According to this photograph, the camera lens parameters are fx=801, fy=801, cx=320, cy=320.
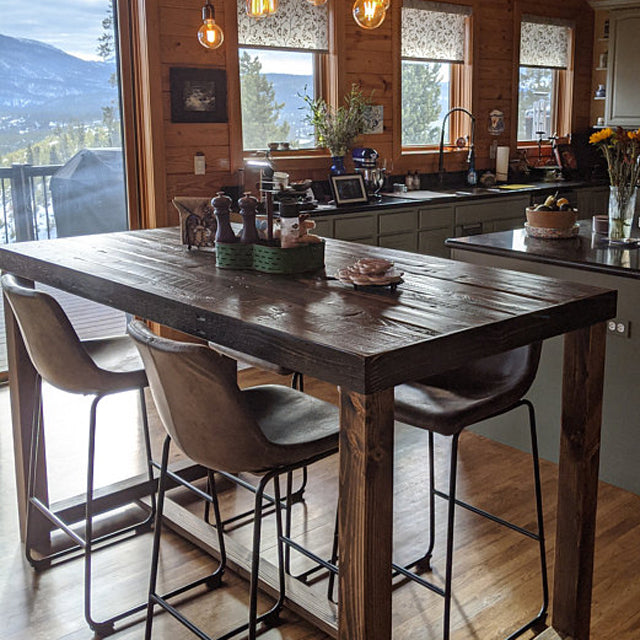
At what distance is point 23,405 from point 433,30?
15.0ft

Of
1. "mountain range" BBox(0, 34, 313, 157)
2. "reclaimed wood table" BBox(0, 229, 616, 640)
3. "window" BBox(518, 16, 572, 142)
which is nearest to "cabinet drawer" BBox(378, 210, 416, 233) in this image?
"mountain range" BBox(0, 34, 313, 157)

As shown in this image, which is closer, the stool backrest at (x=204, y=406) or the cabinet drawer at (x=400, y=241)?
the stool backrest at (x=204, y=406)

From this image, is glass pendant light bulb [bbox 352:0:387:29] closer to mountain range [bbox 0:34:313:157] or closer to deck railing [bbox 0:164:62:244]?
mountain range [bbox 0:34:313:157]

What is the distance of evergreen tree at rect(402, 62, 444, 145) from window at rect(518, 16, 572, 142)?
1.02m

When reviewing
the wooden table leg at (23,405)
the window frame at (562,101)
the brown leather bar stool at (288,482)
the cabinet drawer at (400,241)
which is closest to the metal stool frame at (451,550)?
the brown leather bar stool at (288,482)

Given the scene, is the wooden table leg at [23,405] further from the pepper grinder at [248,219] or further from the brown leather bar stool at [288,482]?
the pepper grinder at [248,219]

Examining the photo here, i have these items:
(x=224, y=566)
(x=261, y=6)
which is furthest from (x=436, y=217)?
(x=224, y=566)

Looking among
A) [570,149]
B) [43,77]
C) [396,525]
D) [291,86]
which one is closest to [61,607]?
[396,525]

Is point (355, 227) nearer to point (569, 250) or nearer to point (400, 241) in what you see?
point (400, 241)

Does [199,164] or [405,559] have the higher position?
[199,164]

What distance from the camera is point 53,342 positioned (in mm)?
2332

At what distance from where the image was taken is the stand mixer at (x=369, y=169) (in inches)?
212

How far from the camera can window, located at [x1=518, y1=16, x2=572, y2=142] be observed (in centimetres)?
683

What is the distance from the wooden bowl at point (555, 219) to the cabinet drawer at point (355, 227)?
152 cm
